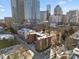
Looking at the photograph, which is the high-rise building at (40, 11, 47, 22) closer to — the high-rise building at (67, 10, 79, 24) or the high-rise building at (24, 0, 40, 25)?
the high-rise building at (24, 0, 40, 25)

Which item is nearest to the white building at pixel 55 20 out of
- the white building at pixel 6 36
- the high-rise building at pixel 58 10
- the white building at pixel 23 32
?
the high-rise building at pixel 58 10

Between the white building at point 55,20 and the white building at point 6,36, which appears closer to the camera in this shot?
the white building at point 6,36

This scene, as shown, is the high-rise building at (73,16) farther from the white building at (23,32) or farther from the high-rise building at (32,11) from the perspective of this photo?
the white building at (23,32)

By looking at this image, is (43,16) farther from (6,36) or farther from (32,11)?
(6,36)

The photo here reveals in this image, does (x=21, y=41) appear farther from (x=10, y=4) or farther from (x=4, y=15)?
(x=10, y=4)

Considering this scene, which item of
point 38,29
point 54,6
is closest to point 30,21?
point 38,29

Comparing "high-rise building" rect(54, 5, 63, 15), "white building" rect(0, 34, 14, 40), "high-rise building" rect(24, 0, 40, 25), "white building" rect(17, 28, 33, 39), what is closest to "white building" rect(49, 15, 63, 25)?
"high-rise building" rect(54, 5, 63, 15)
